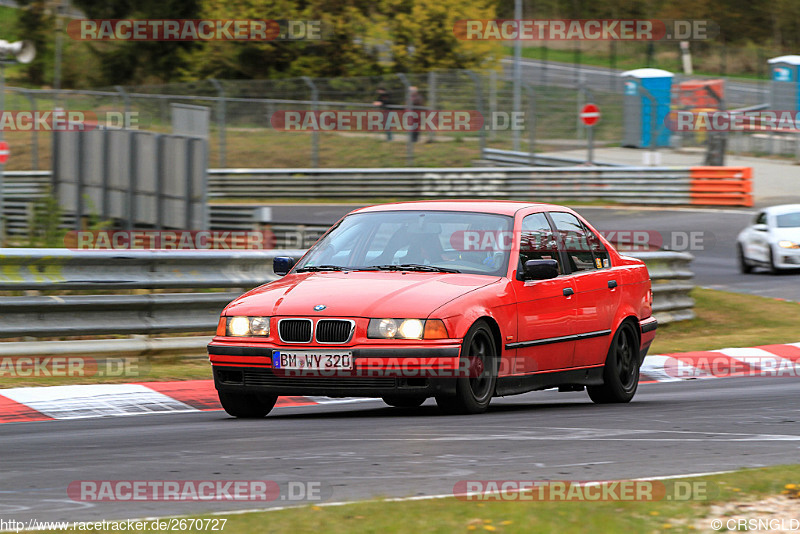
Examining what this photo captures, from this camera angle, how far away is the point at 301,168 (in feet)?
120

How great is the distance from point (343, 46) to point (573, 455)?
4269 cm

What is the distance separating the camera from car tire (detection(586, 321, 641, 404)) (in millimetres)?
9539

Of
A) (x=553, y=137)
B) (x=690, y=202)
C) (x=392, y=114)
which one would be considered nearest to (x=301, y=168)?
(x=392, y=114)

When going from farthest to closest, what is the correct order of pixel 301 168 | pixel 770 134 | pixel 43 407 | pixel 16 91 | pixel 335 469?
pixel 770 134, pixel 301 168, pixel 16 91, pixel 43 407, pixel 335 469

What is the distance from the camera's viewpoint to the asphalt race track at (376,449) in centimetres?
547

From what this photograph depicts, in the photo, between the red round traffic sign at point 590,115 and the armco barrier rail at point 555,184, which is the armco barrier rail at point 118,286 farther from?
the red round traffic sign at point 590,115

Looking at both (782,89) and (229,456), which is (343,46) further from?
(229,456)

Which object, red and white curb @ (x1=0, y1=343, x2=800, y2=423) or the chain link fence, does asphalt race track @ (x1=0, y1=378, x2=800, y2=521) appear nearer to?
red and white curb @ (x1=0, y1=343, x2=800, y2=423)

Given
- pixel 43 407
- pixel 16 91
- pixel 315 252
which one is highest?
pixel 16 91

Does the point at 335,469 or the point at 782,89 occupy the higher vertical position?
the point at 782,89

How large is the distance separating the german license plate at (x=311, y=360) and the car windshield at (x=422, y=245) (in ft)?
3.20

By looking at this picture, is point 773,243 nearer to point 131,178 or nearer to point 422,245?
point 131,178

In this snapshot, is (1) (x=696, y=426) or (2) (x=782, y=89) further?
(2) (x=782, y=89)

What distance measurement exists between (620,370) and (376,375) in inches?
107
